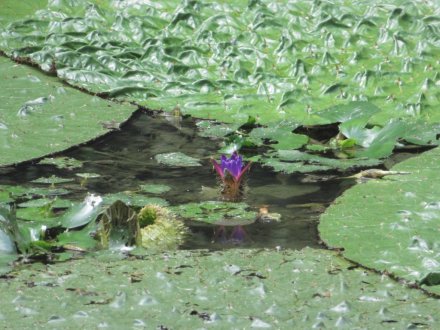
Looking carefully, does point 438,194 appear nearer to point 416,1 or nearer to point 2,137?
point 2,137

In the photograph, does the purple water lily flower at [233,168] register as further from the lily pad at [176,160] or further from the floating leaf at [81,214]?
the floating leaf at [81,214]

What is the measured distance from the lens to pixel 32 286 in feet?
7.91

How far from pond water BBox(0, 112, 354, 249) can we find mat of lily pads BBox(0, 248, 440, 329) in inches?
8.2

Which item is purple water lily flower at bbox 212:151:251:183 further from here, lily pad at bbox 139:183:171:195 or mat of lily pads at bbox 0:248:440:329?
mat of lily pads at bbox 0:248:440:329

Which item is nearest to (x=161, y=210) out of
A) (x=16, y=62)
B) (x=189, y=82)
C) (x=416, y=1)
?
(x=189, y=82)

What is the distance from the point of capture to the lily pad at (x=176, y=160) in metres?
3.64

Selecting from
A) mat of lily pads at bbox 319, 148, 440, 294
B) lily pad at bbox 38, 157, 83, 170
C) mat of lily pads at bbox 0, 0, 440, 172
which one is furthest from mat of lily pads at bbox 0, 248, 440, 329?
mat of lily pads at bbox 0, 0, 440, 172

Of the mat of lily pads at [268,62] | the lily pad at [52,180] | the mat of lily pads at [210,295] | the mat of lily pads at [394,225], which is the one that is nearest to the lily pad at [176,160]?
the mat of lily pads at [268,62]

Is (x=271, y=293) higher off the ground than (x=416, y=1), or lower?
lower

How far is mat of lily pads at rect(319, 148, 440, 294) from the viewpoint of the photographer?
262 centimetres

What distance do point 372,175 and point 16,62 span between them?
2.11 m

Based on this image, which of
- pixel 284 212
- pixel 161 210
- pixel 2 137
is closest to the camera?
pixel 161 210

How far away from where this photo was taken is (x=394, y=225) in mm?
2891

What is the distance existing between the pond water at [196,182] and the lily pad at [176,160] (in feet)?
0.10
